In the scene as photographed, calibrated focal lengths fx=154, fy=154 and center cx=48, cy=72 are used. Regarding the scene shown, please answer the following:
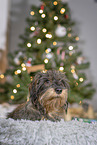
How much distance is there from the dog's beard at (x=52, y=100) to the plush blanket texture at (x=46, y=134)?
0.21 meters

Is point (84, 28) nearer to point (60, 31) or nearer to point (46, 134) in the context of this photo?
point (60, 31)

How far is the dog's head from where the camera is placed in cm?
111

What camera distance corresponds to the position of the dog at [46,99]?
3.67ft

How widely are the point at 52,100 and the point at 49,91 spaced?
8 cm

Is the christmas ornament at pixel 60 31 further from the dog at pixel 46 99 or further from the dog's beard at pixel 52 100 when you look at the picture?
the dog's beard at pixel 52 100

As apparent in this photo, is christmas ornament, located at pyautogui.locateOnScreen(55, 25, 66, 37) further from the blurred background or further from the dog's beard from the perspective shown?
the dog's beard

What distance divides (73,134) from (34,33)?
2.00m

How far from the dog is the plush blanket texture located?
8.4 inches

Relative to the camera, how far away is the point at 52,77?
1.19m

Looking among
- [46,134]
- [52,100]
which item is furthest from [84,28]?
[46,134]

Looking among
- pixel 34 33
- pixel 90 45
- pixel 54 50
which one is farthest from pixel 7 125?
pixel 90 45

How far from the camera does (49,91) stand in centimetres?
111

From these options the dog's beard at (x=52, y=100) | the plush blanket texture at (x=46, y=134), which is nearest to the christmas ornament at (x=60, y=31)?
the dog's beard at (x=52, y=100)

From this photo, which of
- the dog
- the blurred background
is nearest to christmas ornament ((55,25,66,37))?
the blurred background
